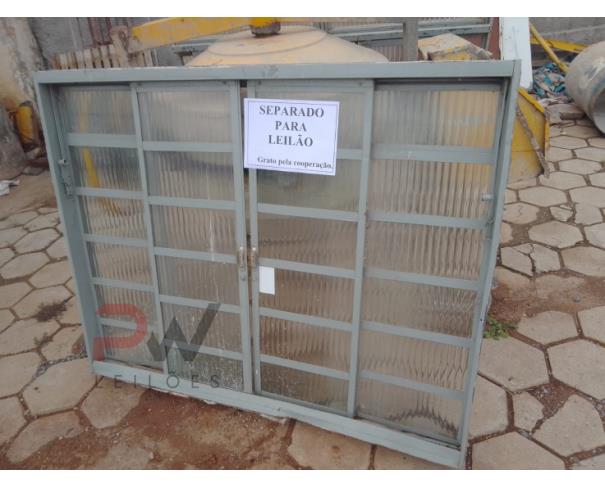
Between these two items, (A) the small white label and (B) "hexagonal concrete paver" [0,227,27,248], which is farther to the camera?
(B) "hexagonal concrete paver" [0,227,27,248]

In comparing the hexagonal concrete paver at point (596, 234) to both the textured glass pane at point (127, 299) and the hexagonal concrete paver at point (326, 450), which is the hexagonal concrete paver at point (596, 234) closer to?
the hexagonal concrete paver at point (326, 450)

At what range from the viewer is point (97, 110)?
81.4 inches

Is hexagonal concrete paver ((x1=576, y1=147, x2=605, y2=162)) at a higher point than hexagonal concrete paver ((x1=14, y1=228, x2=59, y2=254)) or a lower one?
higher

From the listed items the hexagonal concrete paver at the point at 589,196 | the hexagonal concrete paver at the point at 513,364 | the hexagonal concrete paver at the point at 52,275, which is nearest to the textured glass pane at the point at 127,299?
the hexagonal concrete paver at the point at 52,275

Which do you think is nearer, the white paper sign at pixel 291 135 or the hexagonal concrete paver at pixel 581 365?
the white paper sign at pixel 291 135

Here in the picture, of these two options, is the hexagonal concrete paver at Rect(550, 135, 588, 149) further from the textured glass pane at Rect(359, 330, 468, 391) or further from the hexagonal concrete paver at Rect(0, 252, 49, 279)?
the hexagonal concrete paver at Rect(0, 252, 49, 279)

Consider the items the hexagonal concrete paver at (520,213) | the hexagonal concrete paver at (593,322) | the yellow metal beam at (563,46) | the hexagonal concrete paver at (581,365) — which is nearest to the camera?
the hexagonal concrete paver at (581,365)

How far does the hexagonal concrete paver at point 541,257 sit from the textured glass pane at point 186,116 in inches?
108

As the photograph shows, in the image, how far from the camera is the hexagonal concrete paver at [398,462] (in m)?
2.09

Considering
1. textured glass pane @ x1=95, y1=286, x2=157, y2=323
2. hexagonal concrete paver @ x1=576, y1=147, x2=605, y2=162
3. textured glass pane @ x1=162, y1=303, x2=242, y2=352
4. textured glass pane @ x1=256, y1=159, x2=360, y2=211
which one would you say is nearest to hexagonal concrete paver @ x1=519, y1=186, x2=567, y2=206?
hexagonal concrete paver @ x1=576, y1=147, x2=605, y2=162

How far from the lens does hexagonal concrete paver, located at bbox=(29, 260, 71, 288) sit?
144 inches

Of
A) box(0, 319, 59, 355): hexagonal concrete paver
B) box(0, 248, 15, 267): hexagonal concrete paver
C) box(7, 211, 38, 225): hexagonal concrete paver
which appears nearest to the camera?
box(0, 319, 59, 355): hexagonal concrete paver

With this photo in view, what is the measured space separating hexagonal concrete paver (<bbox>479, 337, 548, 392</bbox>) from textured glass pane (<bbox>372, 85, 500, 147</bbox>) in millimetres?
1522

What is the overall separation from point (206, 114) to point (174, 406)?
153 cm
